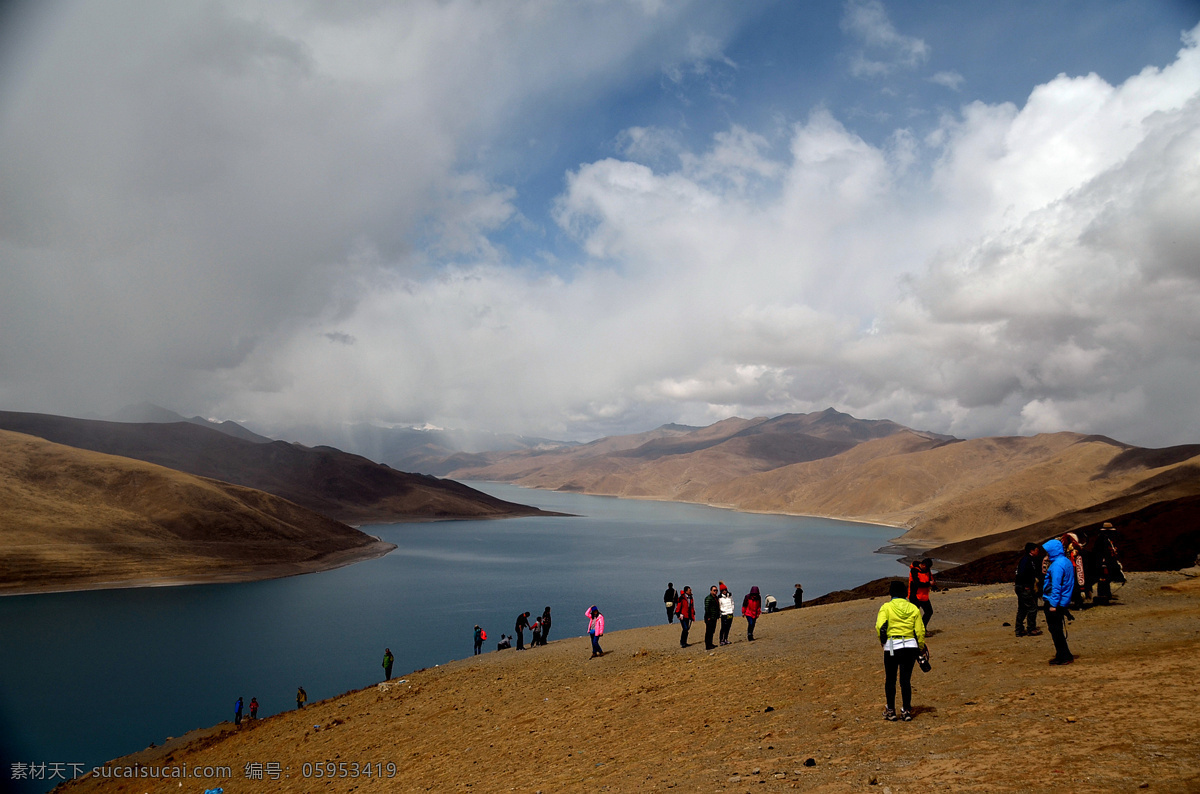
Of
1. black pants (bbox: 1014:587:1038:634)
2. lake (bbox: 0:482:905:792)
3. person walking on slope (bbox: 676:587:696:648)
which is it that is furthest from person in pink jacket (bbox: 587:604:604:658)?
black pants (bbox: 1014:587:1038:634)

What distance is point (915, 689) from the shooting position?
34.4ft

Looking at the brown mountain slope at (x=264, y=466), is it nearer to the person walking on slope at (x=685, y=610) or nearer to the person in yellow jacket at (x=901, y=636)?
the person walking on slope at (x=685, y=610)

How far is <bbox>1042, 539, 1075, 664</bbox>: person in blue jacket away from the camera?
10031 mm

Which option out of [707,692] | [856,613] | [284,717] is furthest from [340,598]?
[707,692]

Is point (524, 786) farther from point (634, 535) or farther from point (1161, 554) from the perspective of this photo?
point (634, 535)

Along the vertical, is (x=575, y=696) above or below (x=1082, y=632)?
below

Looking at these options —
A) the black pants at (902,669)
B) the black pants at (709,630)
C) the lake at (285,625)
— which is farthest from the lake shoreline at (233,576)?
the black pants at (902,669)

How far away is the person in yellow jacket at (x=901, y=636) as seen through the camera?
8.47 m

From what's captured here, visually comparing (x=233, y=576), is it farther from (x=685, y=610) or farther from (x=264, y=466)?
(x=264, y=466)

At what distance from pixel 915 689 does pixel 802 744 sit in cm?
282

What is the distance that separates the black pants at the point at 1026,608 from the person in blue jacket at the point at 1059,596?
2724 mm

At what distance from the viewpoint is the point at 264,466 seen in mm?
183875

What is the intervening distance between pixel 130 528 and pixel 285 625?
44.9 meters

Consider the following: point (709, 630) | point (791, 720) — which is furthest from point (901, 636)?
point (709, 630)
